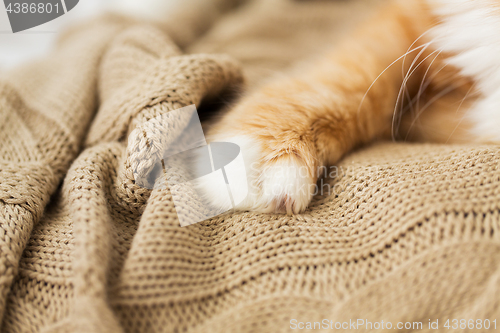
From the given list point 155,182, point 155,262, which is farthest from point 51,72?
point 155,262

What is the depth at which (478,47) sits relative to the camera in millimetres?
585

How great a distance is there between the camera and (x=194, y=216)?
0.47 metres

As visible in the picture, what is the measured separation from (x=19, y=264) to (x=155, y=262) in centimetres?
23

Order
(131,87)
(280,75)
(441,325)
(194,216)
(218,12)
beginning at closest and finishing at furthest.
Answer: (441,325)
(194,216)
(131,87)
(280,75)
(218,12)

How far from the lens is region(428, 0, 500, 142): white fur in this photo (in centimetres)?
56

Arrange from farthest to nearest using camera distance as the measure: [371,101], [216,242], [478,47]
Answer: [371,101] → [478,47] → [216,242]

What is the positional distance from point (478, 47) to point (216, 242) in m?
0.62

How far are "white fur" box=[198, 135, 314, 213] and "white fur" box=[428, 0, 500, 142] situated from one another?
40 cm

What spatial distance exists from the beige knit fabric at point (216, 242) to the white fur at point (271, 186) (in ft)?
0.08

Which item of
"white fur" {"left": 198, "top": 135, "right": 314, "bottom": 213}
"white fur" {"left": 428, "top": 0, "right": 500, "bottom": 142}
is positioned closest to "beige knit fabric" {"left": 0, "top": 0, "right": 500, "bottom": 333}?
"white fur" {"left": 198, "top": 135, "right": 314, "bottom": 213}

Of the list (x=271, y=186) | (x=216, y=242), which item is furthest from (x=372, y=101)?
(x=216, y=242)

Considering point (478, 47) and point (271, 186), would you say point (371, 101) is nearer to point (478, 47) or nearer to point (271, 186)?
point (478, 47)

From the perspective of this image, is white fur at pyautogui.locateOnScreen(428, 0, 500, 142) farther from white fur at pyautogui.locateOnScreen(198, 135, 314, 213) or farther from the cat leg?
white fur at pyautogui.locateOnScreen(198, 135, 314, 213)

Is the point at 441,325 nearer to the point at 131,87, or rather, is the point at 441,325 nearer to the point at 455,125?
the point at 455,125
